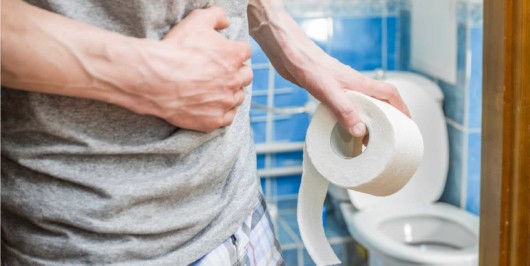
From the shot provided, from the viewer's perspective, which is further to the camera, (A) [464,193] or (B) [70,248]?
(A) [464,193]

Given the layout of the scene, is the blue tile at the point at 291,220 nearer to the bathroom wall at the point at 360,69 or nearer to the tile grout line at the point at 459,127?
the bathroom wall at the point at 360,69

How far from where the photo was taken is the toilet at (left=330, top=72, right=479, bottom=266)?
1.98m

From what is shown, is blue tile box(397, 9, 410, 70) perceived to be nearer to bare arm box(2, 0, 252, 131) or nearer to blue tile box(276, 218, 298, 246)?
blue tile box(276, 218, 298, 246)

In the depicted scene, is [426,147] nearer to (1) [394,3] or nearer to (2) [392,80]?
(2) [392,80]

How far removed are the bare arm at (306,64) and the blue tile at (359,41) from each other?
4.14 ft

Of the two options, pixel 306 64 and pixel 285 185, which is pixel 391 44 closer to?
pixel 285 185

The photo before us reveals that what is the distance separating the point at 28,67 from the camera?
56cm

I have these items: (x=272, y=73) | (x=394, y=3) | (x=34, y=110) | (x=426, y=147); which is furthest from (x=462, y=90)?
(x=34, y=110)

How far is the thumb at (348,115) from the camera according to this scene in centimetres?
84

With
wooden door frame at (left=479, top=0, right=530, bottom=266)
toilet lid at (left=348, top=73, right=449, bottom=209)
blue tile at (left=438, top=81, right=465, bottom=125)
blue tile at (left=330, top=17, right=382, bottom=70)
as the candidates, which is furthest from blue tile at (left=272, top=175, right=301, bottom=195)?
wooden door frame at (left=479, top=0, right=530, bottom=266)

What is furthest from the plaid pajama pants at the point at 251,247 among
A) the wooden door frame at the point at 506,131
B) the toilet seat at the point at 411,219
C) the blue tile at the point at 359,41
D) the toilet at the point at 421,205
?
the blue tile at the point at 359,41

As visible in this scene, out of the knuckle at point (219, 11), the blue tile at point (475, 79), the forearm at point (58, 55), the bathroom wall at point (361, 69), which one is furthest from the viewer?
the bathroom wall at point (361, 69)

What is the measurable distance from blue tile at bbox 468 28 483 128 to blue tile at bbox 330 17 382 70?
0.29 meters

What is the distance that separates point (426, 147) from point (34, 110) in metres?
1.59
